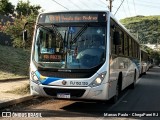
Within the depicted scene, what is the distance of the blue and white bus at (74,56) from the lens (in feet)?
35.5

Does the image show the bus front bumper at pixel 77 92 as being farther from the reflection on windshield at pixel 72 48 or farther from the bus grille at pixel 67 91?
the reflection on windshield at pixel 72 48

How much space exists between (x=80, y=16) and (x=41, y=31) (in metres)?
1.32

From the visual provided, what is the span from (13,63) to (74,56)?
16308 millimetres

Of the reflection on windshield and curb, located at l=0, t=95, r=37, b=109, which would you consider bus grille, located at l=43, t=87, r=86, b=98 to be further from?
curb, located at l=0, t=95, r=37, b=109

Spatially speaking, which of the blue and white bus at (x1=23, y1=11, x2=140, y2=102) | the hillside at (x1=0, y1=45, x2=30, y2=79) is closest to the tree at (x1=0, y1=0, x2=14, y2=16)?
the hillside at (x1=0, y1=45, x2=30, y2=79)

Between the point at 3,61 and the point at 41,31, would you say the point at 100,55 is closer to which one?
the point at 41,31

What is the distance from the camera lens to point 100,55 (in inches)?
439

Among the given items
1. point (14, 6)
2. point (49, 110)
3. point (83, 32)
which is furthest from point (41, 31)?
point (14, 6)

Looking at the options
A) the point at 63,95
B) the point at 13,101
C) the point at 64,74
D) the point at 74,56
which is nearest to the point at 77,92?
the point at 63,95

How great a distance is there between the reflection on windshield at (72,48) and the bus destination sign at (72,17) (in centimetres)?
24

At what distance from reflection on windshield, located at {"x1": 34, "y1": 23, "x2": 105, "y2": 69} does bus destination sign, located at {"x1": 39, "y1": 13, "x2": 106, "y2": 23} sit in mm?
236

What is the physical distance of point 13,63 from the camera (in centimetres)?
2680

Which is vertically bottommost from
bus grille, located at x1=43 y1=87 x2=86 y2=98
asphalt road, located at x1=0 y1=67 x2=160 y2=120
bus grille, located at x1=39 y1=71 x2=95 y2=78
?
asphalt road, located at x1=0 y1=67 x2=160 y2=120

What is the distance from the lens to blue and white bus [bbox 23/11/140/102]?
426 inches
